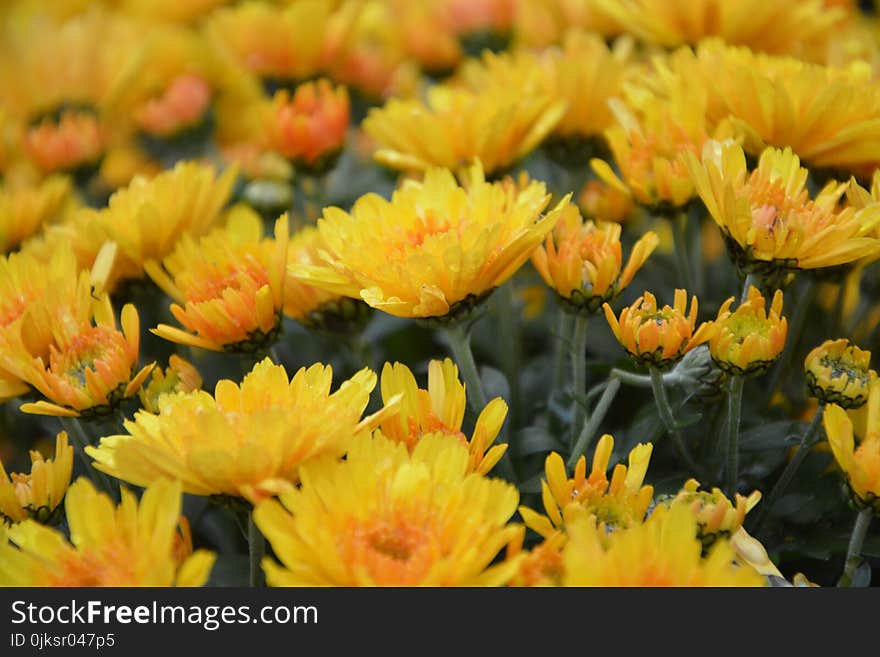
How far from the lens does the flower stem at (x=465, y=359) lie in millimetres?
634

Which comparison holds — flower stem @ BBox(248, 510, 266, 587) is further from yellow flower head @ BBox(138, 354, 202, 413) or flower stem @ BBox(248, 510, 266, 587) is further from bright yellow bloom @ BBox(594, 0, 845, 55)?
bright yellow bloom @ BBox(594, 0, 845, 55)

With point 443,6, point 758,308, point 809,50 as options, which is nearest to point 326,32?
point 443,6

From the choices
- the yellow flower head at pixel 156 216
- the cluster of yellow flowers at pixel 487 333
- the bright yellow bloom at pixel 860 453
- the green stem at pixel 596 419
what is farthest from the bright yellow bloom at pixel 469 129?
the bright yellow bloom at pixel 860 453

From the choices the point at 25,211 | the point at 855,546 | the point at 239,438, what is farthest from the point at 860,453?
the point at 25,211

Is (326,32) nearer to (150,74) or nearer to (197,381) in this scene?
(150,74)

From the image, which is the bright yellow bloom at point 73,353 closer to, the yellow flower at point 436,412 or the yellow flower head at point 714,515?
the yellow flower at point 436,412

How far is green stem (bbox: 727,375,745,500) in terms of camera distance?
0.60 m

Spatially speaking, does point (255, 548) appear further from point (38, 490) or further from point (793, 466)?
point (793, 466)

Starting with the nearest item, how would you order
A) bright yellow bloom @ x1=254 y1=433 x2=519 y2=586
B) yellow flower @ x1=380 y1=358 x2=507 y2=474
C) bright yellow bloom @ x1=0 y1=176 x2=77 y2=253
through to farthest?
bright yellow bloom @ x1=254 y1=433 x2=519 y2=586, yellow flower @ x1=380 y1=358 x2=507 y2=474, bright yellow bloom @ x1=0 y1=176 x2=77 y2=253

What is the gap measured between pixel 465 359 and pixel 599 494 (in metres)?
0.14

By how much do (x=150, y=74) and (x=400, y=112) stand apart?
601 millimetres

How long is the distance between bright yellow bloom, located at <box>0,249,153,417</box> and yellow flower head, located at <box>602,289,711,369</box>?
0.99 ft

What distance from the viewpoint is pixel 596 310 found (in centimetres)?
66

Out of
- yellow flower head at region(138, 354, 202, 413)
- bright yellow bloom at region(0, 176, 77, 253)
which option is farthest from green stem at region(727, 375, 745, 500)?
bright yellow bloom at region(0, 176, 77, 253)
